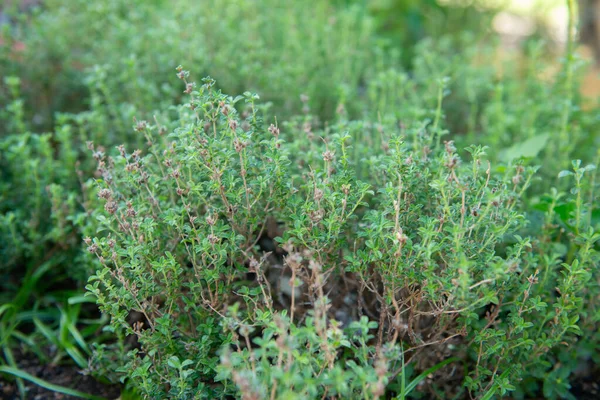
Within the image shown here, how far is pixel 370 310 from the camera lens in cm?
221

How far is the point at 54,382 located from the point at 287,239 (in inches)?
44.9

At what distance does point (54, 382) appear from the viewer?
2260 millimetres

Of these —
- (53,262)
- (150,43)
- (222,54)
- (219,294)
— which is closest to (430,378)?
(219,294)

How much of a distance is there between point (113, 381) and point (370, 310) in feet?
3.09

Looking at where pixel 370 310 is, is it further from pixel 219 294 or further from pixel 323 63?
pixel 323 63

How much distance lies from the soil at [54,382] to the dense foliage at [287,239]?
0.06m

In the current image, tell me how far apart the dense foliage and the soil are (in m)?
0.06

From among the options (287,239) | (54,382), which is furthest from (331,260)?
(54,382)

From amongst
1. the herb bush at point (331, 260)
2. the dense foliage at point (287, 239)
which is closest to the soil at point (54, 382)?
the dense foliage at point (287, 239)

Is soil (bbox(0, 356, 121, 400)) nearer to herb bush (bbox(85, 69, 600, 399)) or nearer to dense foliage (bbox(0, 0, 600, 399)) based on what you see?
dense foliage (bbox(0, 0, 600, 399))

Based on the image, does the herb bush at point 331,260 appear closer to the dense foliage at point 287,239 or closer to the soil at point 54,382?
the dense foliage at point 287,239

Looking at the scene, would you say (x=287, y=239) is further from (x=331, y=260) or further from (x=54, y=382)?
(x=54, y=382)

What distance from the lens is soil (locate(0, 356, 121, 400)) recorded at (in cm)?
219

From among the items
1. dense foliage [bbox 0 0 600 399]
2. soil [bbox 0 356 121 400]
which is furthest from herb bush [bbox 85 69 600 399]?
soil [bbox 0 356 121 400]
